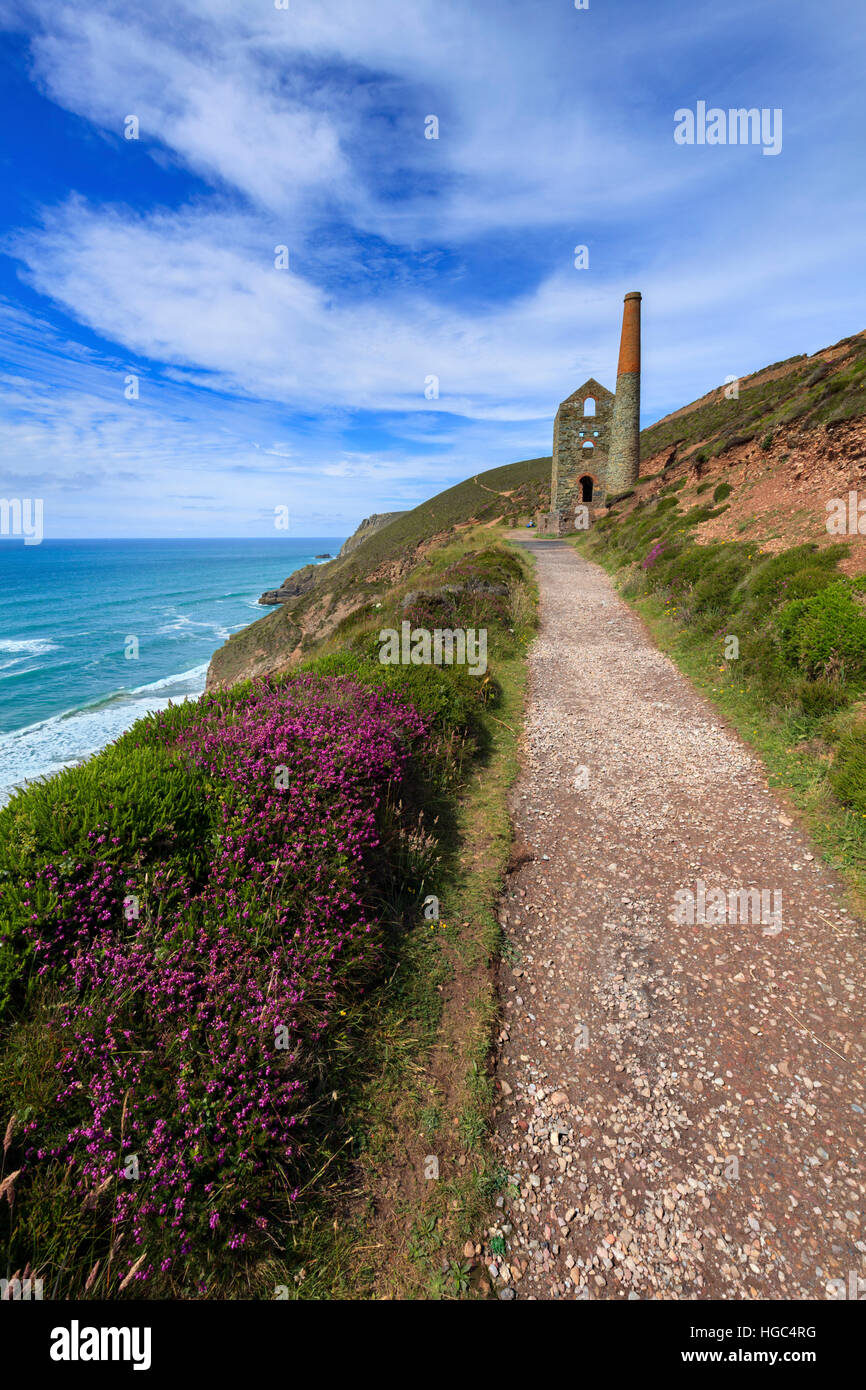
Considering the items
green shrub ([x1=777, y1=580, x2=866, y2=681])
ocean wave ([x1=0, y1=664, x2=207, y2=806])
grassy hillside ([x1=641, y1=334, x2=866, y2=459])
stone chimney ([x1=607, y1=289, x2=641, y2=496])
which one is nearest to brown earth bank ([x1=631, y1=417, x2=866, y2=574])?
grassy hillside ([x1=641, y1=334, x2=866, y2=459])

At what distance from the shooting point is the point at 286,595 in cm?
9438

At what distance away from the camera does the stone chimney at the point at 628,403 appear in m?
34.1

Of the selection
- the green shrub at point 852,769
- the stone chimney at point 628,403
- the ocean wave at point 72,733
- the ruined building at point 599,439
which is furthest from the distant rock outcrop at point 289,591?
the green shrub at point 852,769

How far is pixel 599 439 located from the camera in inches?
1449

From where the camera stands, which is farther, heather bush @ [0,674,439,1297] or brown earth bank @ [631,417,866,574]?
brown earth bank @ [631,417,866,574]

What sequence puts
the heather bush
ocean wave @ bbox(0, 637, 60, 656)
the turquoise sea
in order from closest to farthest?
the heather bush
the turquoise sea
ocean wave @ bbox(0, 637, 60, 656)

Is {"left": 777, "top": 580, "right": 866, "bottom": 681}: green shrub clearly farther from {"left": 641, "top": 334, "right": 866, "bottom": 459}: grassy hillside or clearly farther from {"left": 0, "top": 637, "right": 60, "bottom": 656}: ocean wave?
{"left": 0, "top": 637, "right": 60, "bottom": 656}: ocean wave

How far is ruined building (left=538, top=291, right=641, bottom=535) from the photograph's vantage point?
3431 cm

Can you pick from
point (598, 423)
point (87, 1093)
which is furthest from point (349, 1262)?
point (598, 423)

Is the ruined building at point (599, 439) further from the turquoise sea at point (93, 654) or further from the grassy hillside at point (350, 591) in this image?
the turquoise sea at point (93, 654)

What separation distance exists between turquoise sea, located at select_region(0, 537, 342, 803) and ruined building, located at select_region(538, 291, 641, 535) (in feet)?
97.5

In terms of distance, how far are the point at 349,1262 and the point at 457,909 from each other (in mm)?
2855

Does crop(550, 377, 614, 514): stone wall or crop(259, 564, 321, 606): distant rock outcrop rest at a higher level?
crop(550, 377, 614, 514): stone wall

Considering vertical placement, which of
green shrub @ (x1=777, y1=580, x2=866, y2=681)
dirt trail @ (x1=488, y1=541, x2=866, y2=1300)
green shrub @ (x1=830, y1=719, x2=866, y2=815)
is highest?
green shrub @ (x1=777, y1=580, x2=866, y2=681)
